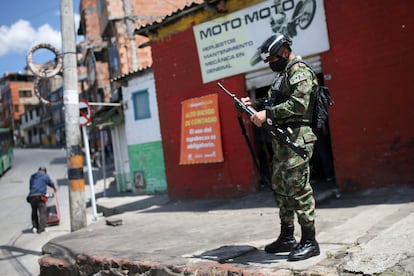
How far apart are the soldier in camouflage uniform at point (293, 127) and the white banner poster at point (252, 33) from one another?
4.02 metres

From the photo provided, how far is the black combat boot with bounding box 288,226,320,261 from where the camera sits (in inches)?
139

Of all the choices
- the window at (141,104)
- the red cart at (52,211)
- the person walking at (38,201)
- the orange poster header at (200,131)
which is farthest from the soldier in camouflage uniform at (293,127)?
the window at (141,104)

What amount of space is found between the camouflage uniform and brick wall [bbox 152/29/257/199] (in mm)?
5064

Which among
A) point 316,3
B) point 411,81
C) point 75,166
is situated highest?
point 316,3

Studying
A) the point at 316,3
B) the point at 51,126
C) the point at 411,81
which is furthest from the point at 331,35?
the point at 51,126

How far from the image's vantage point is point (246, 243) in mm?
4762

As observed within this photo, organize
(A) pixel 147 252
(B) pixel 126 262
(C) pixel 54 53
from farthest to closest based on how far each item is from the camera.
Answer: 1. (C) pixel 54 53
2. (A) pixel 147 252
3. (B) pixel 126 262

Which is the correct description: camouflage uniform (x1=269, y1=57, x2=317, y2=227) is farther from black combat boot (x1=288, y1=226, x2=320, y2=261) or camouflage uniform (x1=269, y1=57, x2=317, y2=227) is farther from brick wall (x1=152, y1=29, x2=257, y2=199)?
brick wall (x1=152, y1=29, x2=257, y2=199)

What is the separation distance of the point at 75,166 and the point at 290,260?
17.4ft

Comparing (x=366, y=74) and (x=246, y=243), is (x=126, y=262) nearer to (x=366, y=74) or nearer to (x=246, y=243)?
(x=246, y=243)

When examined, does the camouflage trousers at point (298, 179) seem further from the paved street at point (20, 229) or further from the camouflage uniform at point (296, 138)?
the paved street at point (20, 229)

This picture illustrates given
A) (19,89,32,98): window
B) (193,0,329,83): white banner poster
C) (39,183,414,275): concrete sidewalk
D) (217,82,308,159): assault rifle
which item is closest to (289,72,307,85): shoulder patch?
(217,82,308,159): assault rifle

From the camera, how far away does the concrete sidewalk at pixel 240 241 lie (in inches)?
135

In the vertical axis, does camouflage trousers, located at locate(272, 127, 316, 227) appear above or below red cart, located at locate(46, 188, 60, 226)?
above
